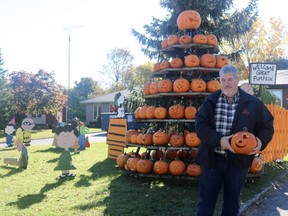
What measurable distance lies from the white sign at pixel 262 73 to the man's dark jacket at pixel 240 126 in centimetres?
448

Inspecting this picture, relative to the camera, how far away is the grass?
517cm

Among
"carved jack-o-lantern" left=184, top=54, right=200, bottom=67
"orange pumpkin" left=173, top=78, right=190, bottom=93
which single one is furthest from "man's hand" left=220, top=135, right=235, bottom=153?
"carved jack-o-lantern" left=184, top=54, right=200, bottom=67

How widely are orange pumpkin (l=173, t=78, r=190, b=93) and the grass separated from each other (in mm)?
2051

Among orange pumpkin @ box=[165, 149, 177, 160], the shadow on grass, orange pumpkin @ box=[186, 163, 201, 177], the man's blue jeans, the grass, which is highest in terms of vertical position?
the man's blue jeans

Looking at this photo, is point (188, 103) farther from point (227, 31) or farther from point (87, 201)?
point (227, 31)

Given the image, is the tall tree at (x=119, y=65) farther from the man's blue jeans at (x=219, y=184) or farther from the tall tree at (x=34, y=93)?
the man's blue jeans at (x=219, y=184)

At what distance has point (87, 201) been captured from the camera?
18.6ft

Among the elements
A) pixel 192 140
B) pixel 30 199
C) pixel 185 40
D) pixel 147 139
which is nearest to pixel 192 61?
pixel 185 40

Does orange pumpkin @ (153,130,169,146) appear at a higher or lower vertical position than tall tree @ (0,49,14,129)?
lower

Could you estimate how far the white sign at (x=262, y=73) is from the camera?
769cm

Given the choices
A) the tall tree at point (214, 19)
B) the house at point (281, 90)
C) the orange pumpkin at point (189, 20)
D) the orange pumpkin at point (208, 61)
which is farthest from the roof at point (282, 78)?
the orange pumpkin at point (208, 61)

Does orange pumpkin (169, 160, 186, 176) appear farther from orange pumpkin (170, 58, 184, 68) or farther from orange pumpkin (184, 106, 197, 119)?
orange pumpkin (170, 58, 184, 68)

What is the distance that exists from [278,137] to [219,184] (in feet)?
24.0

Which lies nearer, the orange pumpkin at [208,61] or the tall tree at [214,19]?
the orange pumpkin at [208,61]
